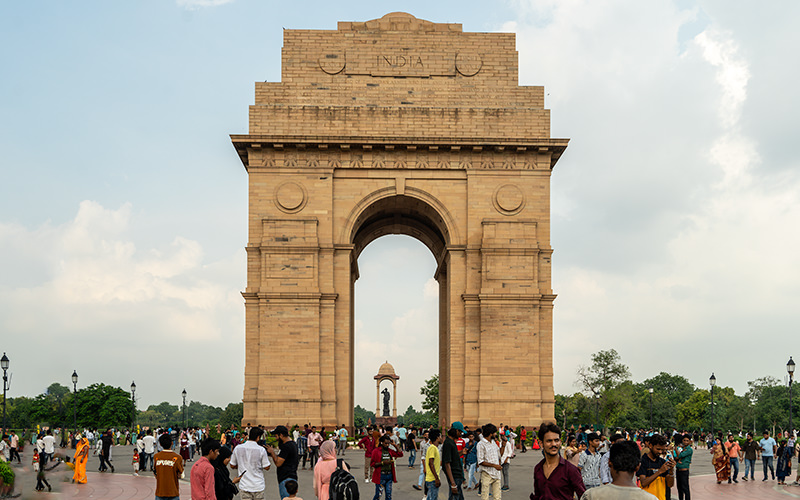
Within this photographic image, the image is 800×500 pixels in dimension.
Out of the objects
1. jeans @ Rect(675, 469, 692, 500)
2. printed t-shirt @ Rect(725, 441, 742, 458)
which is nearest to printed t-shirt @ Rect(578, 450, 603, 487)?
jeans @ Rect(675, 469, 692, 500)

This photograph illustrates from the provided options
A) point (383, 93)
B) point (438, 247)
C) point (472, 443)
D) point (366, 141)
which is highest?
point (383, 93)

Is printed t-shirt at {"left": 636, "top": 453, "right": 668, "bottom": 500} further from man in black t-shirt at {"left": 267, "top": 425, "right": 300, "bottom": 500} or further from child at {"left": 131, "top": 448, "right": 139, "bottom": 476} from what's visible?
child at {"left": 131, "top": 448, "right": 139, "bottom": 476}

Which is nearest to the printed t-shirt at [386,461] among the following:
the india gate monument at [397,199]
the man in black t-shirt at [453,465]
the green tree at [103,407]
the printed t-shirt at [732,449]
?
the man in black t-shirt at [453,465]

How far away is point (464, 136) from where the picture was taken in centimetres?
3844

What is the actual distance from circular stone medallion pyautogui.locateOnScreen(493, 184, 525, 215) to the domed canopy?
35.6 m

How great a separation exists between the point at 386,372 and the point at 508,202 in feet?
123

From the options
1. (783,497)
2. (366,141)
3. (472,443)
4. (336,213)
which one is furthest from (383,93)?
(783,497)

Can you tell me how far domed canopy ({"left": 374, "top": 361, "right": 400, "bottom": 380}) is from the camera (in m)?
72.0

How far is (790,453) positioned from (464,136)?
771 inches

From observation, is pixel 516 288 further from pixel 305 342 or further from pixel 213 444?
pixel 213 444

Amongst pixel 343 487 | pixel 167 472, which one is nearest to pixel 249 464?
pixel 167 472

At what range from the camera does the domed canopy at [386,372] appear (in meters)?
72.0

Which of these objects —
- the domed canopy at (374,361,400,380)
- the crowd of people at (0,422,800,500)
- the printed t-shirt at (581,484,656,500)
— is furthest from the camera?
the domed canopy at (374,361,400,380)

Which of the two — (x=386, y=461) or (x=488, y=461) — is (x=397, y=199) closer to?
(x=386, y=461)
